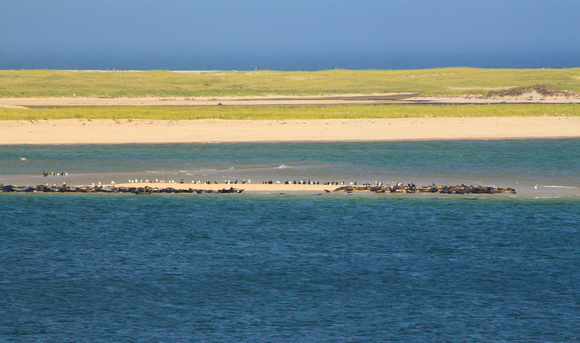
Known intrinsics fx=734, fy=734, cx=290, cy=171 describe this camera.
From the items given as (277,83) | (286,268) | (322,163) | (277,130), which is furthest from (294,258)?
(277,83)

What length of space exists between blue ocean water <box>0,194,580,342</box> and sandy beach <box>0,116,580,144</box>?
55.4 feet

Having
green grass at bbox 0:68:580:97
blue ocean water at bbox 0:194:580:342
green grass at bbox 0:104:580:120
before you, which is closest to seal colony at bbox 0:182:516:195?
blue ocean water at bbox 0:194:580:342

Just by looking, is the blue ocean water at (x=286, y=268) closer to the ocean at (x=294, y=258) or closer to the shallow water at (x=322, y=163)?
the ocean at (x=294, y=258)

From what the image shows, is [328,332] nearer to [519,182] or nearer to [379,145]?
[519,182]

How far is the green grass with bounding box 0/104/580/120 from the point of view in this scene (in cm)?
5534

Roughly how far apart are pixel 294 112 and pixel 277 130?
834 centimetres

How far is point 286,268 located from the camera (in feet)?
73.8

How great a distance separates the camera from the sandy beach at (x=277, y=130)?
158 feet

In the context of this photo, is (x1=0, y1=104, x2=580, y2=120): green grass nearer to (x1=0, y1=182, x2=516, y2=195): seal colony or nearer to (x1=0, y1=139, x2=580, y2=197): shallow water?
(x1=0, y1=139, x2=580, y2=197): shallow water

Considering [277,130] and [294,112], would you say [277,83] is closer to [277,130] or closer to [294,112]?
[294,112]

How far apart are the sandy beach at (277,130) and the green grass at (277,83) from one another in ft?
88.0

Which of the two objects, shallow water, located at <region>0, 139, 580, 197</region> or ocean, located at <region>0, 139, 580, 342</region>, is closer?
ocean, located at <region>0, 139, 580, 342</region>

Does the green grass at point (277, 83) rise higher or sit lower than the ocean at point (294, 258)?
higher

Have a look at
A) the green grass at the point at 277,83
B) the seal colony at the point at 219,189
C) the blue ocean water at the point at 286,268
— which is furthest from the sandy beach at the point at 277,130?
the green grass at the point at 277,83
